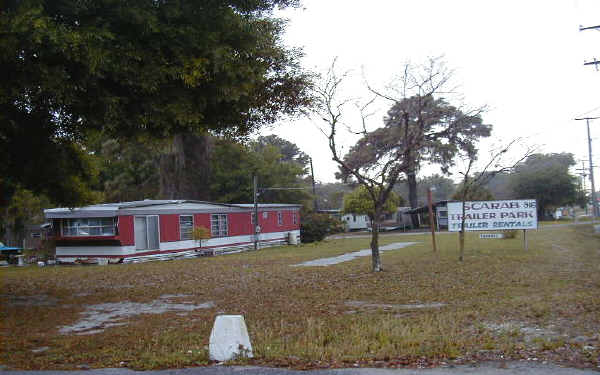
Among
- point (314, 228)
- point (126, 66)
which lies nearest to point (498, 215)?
point (126, 66)

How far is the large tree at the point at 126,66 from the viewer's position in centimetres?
793

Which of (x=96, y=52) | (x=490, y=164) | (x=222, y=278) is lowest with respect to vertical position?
(x=222, y=278)

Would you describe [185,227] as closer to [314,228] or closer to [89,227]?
[89,227]

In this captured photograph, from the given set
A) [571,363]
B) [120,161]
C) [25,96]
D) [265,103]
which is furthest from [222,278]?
[120,161]

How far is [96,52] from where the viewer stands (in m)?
7.94

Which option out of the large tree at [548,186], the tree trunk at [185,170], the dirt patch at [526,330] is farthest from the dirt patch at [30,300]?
the large tree at [548,186]

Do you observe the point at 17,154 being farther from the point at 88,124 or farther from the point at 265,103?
the point at 265,103

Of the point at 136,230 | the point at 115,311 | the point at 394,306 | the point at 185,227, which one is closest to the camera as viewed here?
the point at 394,306

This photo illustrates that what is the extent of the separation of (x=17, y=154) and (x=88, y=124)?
2.01m

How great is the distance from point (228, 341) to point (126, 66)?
4567mm

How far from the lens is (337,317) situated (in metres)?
8.67

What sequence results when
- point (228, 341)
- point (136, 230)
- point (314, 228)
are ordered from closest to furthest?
point (228, 341)
point (136, 230)
point (314, 228)

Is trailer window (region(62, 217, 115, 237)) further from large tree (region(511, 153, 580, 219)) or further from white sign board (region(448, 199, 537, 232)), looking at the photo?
large tree (region(511, 153, 580, 219))

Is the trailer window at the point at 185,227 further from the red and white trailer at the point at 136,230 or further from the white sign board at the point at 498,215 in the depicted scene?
the white sign board at the point at 498,215
